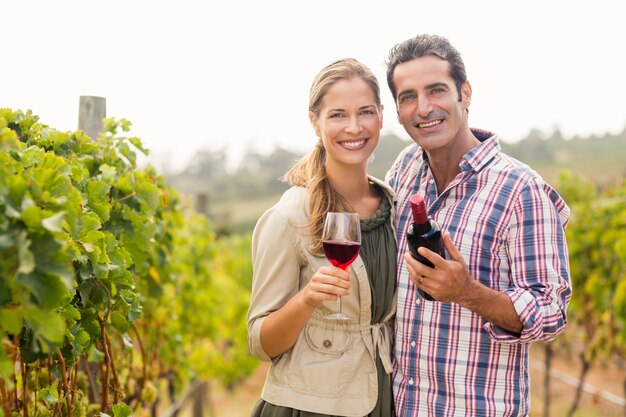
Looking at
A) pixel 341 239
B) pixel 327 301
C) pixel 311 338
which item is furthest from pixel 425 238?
pixel 311 338

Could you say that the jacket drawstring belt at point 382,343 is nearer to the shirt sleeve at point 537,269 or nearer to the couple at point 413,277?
the couple at point 413,277

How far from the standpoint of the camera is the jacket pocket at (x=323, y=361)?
2496 mm

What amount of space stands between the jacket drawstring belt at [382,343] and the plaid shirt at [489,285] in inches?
1.8

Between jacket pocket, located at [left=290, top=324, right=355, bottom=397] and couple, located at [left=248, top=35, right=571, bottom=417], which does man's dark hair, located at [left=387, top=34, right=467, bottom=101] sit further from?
jacket pocket, located at [left=290, top=324, right=355, bottom=397]

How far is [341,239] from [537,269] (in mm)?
732

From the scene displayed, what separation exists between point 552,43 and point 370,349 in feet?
99.3

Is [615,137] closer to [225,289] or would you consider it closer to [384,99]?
[225,289]

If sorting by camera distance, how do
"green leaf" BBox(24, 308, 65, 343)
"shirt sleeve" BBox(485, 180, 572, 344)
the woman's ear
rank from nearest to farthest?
"green leaf" BBox(24, 308, 65, 343) < "shirt sleeve" BBox(485, 180, 572, 344) < the woman's ear

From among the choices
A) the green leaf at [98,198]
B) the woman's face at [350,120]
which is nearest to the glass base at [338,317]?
the woman's face at [350,120]

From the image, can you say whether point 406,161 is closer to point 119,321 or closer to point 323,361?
point 323,361

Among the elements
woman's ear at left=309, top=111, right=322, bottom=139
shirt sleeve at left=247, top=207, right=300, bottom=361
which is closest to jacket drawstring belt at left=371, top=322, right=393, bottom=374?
shirt sleeve at left=247, top=207, right=300, bottom=361

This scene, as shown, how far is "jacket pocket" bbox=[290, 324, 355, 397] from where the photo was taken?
98.3 inches

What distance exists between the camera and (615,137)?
38188mm

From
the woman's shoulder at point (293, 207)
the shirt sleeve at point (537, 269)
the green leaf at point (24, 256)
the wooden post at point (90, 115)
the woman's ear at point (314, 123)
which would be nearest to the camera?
the green leaf at point (24, 256)
